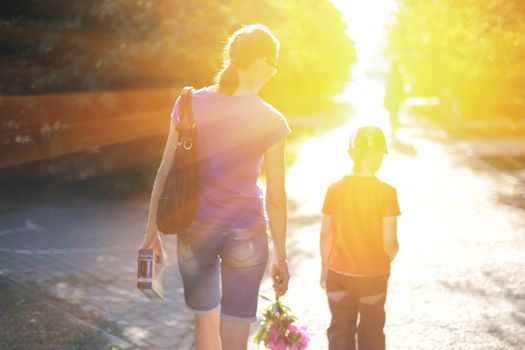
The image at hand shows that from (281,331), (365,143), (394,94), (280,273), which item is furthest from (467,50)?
(280,273)

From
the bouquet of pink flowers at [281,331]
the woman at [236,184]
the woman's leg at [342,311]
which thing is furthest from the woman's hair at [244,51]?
the woman's leg at [342,311]

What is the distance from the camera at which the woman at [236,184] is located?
114 inches

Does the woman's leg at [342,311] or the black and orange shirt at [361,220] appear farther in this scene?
the woman's leg at [342,311]

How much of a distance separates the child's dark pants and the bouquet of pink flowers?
1.34 ft

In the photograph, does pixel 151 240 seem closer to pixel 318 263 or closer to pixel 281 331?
pixel 281 331

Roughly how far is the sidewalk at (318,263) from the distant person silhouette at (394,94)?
259 inches

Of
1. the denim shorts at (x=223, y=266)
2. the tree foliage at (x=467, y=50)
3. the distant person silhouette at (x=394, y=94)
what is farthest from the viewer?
the distant person silhouette at (x=394, y=94)

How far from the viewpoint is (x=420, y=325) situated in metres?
5.16

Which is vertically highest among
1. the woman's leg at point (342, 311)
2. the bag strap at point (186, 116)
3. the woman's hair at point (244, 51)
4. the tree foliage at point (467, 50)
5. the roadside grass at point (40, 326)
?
the tree foliage at point (467, 50)

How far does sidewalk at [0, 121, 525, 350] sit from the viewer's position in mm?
5098

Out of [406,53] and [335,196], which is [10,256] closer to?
[335,196]

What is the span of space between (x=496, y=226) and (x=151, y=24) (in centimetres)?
618

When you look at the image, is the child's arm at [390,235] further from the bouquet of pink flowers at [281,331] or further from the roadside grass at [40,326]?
the roadside grass at [40,326]

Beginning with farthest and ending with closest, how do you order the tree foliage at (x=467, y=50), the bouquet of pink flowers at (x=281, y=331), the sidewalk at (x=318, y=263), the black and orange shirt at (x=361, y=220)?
the tree foliage at (x=467, y=50), the sidewalk at (x=318, y=263), the black and orange shirt at (x=361, y=220), the bouquet of pink flowers at (x=281, y=331)
